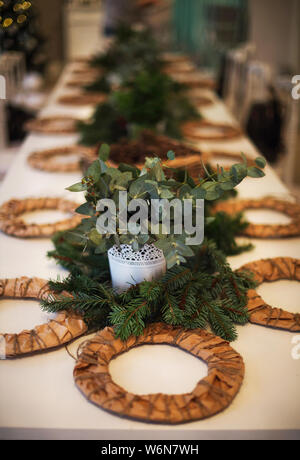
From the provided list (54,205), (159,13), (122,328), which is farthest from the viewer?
(159,13)

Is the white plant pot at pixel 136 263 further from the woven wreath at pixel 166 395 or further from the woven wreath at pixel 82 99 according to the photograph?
the woven wreath at pixel 82 99

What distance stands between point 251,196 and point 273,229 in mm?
311

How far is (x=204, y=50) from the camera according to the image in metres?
6.95

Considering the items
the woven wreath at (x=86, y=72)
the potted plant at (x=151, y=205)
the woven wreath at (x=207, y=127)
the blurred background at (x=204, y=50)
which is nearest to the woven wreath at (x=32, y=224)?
the potted plant at (x=151, y=205)

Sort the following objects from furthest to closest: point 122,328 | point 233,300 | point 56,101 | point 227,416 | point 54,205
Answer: point 56,101 → point 54,205 → point 233,300 → point 122,328 → point 227,416

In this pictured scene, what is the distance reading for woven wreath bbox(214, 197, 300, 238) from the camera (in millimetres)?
1368

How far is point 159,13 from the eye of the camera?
609 cm

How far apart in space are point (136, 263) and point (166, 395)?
10.8 inches

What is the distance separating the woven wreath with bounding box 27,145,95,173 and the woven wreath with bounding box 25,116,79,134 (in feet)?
0.93

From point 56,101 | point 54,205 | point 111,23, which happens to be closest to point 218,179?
point 54,205

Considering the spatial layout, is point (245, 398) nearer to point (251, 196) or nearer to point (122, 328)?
point (122, 328)

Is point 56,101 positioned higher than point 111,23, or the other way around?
point 111,23

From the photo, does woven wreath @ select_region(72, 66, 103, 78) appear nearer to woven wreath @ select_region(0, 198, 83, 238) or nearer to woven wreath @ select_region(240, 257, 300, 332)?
woven wreath @ select_region(0, 198, 83, 238)

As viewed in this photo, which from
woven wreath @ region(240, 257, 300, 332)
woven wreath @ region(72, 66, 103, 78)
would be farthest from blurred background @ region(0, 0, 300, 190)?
woven wreath @ region(240, 257, 300, 332)
